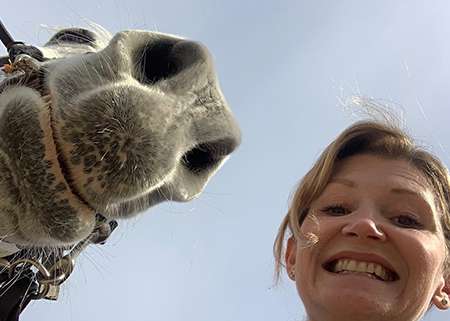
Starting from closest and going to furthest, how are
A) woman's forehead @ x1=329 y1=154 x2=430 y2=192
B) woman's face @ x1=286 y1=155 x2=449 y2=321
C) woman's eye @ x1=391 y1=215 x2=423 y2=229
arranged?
woman's face @ x1=286 y1=155 x2=449 y2=321
woman's eye @ x1=391 y1=215 x2=423 y2=229
woman's forehead @ x1=329 y1=154 x2=430 y2=192

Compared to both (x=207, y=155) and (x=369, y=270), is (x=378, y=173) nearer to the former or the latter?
(x=369, y=270)

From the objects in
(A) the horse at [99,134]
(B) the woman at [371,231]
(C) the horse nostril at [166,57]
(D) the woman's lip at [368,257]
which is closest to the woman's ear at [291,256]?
(B) the woman at [371,231]

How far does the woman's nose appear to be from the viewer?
8.51 ft

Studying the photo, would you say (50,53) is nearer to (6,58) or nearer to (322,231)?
(6,58)

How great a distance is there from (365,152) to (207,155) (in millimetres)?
1153

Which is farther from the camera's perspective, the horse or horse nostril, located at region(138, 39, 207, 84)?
horse nostril, located at region(138, 39, 207, 84)

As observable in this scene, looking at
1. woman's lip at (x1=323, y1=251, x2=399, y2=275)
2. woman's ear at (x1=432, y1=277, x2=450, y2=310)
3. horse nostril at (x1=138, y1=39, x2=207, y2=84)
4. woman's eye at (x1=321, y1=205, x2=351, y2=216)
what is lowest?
woman's ear at (x1=432, y1=277, x2=450, y2=310)

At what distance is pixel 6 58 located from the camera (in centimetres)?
279

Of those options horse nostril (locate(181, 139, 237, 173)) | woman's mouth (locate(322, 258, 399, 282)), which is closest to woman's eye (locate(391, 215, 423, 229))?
woman's mouth (locate(322, 258, 399, 282))

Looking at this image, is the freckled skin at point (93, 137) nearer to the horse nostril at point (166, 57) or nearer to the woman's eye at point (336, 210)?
the horse nostril at point (166, 57)

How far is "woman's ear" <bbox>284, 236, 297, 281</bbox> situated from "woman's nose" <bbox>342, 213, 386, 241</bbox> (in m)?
0.51

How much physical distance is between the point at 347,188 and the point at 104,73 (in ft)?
4.30

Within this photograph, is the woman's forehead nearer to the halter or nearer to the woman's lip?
the woman's lip

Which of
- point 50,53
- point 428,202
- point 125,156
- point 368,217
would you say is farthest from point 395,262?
point 50,53
